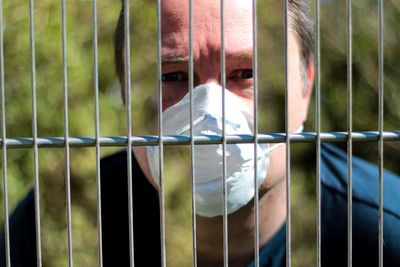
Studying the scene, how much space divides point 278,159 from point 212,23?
404mm

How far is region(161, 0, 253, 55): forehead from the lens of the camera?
1.32m

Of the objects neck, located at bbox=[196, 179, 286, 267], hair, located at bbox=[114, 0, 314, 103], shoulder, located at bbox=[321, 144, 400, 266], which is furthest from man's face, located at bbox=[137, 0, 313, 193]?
shoulder, located at bbox=[321, 144, 400, 266]

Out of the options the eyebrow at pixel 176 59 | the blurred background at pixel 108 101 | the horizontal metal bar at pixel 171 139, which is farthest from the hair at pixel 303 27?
the horizontal metal bar at pixel 171 139

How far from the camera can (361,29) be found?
90.9 inches

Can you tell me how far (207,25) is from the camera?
133cm

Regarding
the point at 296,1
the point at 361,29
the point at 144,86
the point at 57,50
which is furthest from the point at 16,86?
the point at 361,29

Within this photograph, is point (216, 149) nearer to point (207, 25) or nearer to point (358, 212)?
point (207, 25)

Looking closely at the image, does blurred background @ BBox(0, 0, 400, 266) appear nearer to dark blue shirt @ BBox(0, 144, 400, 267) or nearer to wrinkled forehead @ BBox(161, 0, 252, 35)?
dark blue shirt @ BBox(0, 144, 400, 267)

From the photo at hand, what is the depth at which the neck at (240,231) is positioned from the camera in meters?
1.63

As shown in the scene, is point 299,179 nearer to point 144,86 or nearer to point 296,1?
point 144,86

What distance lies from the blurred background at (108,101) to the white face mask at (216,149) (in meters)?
0.85

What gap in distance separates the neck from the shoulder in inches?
5.8

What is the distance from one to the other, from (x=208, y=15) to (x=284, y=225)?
73 cm

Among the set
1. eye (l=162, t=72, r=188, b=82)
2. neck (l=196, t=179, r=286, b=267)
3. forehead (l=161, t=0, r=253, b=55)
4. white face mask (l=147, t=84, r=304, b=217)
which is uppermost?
forehead (l=161, t=0, r=253, b=55)
